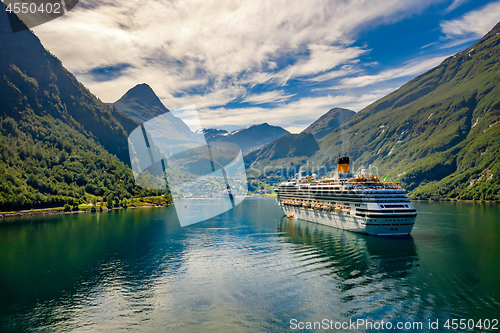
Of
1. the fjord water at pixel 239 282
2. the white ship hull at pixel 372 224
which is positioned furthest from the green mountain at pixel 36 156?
the white ship hull at pixel 372 224

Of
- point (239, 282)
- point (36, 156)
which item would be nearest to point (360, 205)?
point (239, 282)

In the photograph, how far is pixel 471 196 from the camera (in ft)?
573

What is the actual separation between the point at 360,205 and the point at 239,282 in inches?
1498

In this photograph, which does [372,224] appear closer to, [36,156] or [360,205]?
[360,205]

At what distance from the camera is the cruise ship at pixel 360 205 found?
56594mm

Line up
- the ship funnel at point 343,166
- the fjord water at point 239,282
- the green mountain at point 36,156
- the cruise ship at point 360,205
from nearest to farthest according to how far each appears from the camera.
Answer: the fjord water at point 239,282 → the cruise ship at point 360,205 → the ship funnel at point 343,166 → the green mountain at point 36,156

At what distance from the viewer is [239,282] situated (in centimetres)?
3309

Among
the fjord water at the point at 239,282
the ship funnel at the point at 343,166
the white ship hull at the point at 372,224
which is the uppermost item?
the ship funnel at the point at 343,166

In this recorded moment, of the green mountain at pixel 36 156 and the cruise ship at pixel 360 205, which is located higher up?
the green mountain at pixel 36 156

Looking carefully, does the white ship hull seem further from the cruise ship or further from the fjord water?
the fjord water

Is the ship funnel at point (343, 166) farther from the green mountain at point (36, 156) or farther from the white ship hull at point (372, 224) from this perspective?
the green mountain at point (36, 156)

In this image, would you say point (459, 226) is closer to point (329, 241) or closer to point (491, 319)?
point (329, 241)

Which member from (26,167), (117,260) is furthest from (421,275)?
(26,167)

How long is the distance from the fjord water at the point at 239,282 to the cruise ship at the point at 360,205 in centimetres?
331
